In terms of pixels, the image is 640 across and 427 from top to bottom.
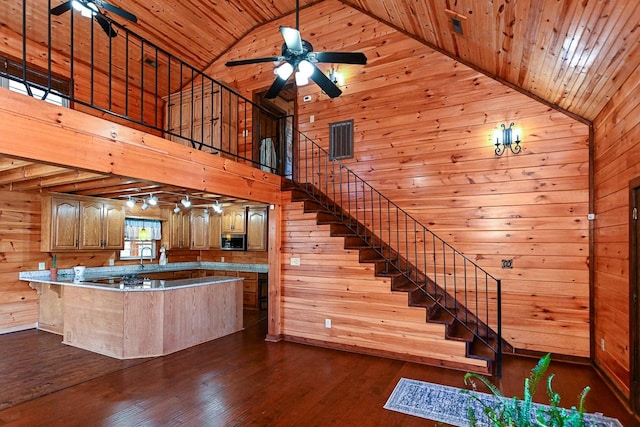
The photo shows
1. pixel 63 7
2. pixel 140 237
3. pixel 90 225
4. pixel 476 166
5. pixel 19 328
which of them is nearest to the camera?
pixel 63 7

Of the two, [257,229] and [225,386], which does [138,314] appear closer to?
[225,386]

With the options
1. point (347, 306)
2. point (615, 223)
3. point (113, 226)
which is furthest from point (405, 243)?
point (113, 226)

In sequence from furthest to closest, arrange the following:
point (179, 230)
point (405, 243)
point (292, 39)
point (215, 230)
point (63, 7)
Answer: point (179, 230) < point (215, 230) < point (405, 243) < point (63, 7) < point (292, 39)

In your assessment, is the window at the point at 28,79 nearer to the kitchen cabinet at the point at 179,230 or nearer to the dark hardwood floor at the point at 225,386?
the kitchen cabinet at the point at 179,230

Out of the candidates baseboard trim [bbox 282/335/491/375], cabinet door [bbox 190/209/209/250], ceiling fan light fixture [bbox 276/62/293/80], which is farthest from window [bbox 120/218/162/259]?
ceiling fan light fixture [bbox 276/62/293/80]

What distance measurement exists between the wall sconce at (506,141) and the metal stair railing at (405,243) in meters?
1.49

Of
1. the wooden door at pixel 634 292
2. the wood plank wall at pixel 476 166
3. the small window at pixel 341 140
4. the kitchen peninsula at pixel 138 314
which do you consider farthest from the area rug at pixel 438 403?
the small window at pixel 341 140

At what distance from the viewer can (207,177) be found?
4145 mm

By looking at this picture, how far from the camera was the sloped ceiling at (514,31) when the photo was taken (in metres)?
2.78

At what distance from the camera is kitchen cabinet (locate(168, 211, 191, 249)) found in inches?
316

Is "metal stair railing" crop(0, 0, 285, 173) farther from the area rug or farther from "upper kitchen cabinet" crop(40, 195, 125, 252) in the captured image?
the area rug

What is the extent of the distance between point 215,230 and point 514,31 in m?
6.50

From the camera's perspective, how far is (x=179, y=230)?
319 inches

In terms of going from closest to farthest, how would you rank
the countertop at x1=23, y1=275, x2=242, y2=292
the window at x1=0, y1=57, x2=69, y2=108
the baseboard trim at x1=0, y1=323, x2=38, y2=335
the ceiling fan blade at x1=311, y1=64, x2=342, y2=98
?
the ceiling fan blade at x1=311, y1=64, x2=342, y2=98 → the countertop at x1=23, y1=275, x2=242, y2=292 → the window at x1=0, y1=57, x2=69, y2=108 → the baseboard trim at x1=0, y1=323, x2=38, y2=335
